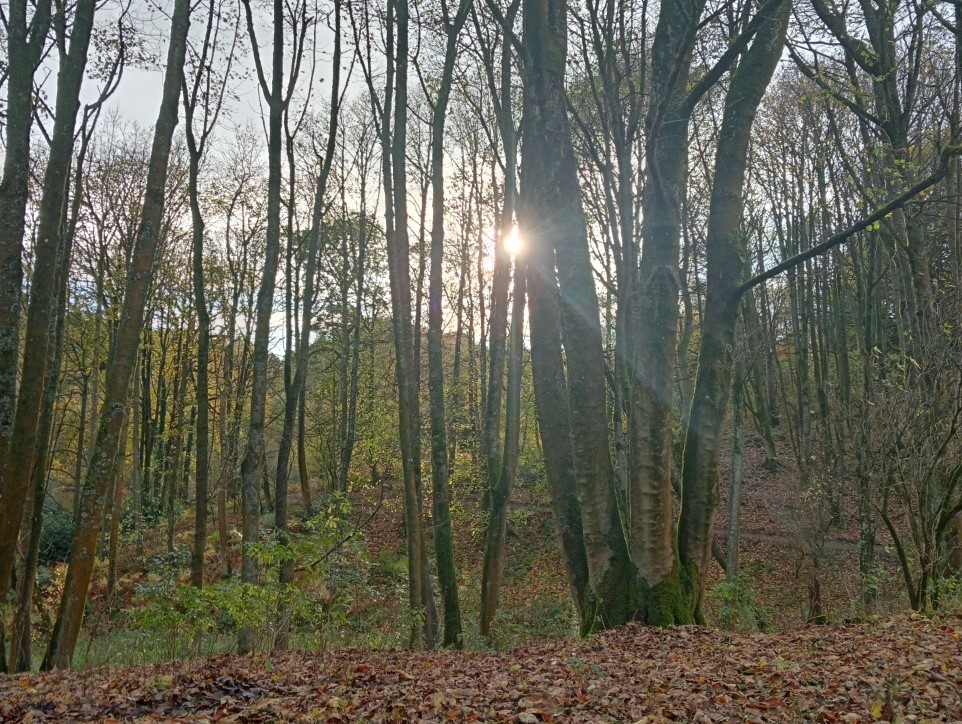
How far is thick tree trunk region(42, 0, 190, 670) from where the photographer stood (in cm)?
662

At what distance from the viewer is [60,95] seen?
721cm

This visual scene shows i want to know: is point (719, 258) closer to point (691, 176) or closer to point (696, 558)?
point (696, 558)

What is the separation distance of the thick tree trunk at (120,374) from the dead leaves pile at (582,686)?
88cm

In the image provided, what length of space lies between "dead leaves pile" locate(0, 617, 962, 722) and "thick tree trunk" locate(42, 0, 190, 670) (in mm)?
884

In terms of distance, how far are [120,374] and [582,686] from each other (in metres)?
5.32

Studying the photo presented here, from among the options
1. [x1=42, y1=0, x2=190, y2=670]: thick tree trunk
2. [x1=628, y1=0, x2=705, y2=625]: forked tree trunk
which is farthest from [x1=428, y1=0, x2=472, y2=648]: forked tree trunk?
[x1=42, y1=0, x2=190, y2=670]: thick tree trunk

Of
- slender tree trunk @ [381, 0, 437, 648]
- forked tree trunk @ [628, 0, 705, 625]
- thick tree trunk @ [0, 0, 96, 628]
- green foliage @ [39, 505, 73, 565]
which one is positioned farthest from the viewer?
green foliage @ [39, 505, 73, 565]

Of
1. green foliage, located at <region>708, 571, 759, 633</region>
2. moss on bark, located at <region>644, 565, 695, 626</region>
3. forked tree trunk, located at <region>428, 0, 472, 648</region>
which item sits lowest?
green foliage, located at <region>708, 571, 759, 633</region>

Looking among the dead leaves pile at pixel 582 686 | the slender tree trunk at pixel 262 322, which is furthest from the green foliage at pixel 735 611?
the slender tree trunk at pixel 262 322

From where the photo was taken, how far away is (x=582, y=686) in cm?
461

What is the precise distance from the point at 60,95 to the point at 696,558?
8.38 m

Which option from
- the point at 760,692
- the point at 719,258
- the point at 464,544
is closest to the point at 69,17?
the point at 719,258

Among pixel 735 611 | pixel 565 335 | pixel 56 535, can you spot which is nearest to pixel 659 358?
pixel 565 335

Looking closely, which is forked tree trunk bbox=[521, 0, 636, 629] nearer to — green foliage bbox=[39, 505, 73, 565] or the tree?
the tree
